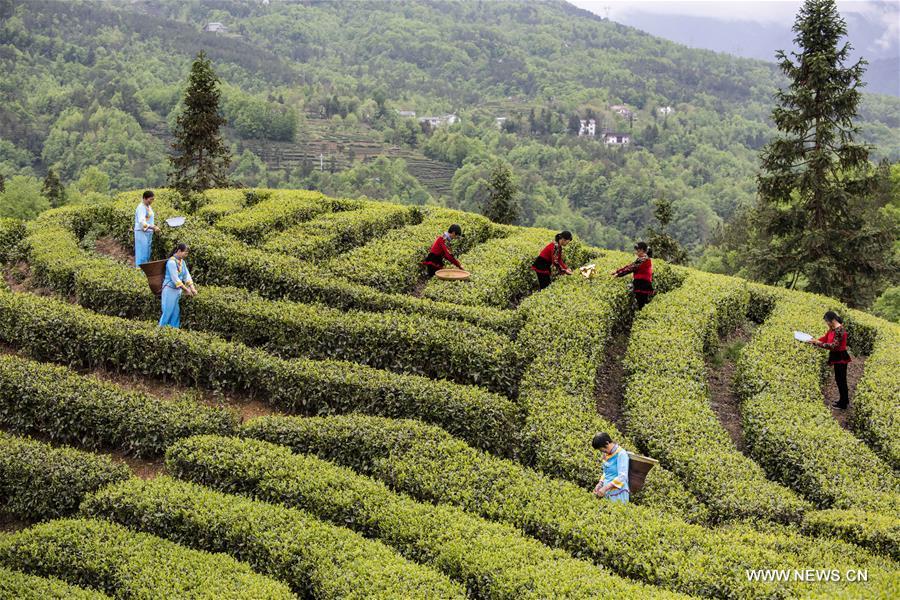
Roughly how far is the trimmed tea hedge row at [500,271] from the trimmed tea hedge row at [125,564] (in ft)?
27.3

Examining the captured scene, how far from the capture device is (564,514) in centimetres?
937

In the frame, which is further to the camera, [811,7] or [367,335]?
[811,7]

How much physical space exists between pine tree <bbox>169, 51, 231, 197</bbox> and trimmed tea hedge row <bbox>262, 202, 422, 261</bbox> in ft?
39.0

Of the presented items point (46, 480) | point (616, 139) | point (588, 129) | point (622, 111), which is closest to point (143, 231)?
point (46, 480)

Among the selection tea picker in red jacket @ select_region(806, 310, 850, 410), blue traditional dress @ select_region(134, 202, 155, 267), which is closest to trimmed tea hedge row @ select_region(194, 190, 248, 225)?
blue traditional dress @ select_region(134, 202, 155, 267)

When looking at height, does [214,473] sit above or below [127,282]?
below

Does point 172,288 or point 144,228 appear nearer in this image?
point 172,288

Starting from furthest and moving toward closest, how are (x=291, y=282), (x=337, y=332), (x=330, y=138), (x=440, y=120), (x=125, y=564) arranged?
1. (x=440, y=120)
2. (x=330, y=138)
3. (x=291, y=282)
4. (x=337, y=332)
5. (x=125, y=564)

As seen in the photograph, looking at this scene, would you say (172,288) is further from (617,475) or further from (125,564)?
(617,475)

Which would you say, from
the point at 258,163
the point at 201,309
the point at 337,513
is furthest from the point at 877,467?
the point at 258,163

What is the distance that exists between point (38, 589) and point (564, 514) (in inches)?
256

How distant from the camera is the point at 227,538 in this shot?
9000mm

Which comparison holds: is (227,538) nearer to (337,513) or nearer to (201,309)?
(337,513)

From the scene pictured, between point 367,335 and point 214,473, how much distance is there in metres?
4.18
